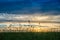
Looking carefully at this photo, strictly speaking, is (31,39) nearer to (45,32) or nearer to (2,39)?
(2,39)

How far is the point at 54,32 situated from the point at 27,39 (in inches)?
203

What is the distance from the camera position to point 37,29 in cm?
2625

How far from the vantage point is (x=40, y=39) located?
19.4 m

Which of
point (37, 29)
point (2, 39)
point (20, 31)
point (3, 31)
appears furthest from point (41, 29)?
point (2, 39)

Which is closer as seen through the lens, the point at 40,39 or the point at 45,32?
the point at 40,39

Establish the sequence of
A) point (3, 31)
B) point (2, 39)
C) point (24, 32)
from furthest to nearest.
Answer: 1. point (24, 32)
2. point (3, 31)
3. point (2, 39)

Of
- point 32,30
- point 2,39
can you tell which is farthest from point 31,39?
point 32,30

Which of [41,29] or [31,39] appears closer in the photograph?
[31,39]

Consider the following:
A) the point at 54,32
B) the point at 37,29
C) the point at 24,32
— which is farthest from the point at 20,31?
the point at 54,32

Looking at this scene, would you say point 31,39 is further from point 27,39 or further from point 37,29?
point 37,29

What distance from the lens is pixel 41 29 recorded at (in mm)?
25547

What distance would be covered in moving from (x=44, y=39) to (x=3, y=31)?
19.3 feet

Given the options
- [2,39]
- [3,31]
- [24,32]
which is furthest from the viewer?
[24,32]

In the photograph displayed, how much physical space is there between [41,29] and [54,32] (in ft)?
7.34
